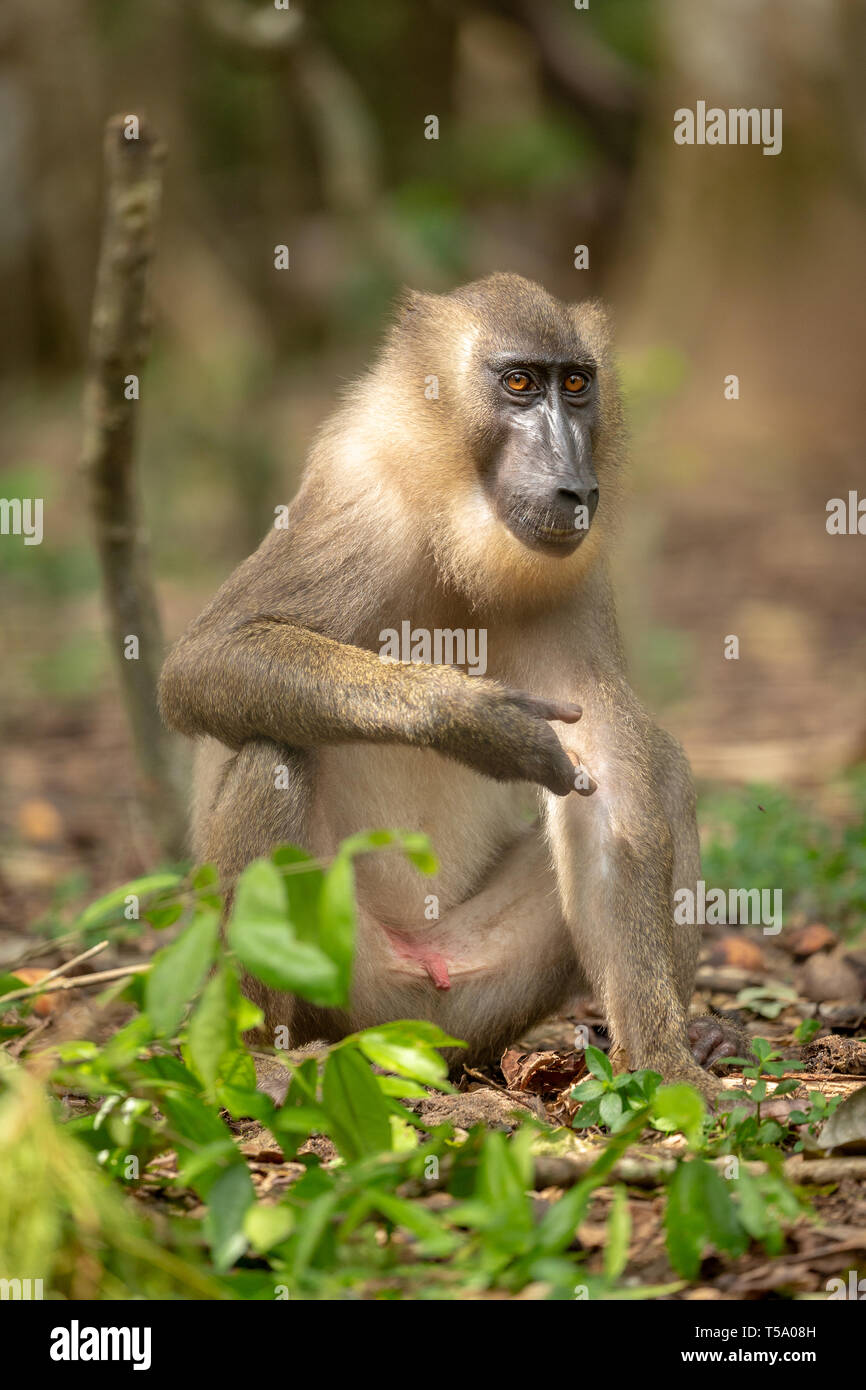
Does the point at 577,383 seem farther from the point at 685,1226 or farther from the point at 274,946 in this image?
the point at 685,1226

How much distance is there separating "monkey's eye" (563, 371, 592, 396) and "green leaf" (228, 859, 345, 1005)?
2.79 m

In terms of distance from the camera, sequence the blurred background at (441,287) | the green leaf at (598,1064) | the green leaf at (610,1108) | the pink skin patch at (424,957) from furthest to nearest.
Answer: the blurred background at (441,287), the pink skin patch at (424,957), the green leaf at (598,1064), the green leaf at (610,1108)

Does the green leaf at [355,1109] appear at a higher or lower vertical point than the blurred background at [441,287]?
lower

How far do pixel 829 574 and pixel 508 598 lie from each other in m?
10.4

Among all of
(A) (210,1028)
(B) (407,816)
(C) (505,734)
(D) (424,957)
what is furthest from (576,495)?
(A) (210,1028)

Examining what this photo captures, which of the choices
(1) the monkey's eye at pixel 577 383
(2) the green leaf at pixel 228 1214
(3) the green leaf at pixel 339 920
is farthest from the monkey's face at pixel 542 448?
(2) the green leaf at pixel 228 1214

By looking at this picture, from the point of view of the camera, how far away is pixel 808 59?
16469mm

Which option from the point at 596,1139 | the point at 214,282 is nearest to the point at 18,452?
the point at 214,282

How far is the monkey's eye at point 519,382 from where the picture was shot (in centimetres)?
522

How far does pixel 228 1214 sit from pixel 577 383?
10.6 feet

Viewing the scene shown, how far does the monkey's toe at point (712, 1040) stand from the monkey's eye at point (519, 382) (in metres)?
2.33

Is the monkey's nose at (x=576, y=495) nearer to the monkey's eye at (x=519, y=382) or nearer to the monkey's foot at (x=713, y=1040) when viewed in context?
the monkey's eye at (x=519, y=382)

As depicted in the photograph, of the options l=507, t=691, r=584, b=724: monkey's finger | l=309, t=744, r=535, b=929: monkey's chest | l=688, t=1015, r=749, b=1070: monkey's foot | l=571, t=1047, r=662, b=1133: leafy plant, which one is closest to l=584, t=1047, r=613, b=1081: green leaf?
l=571, t=1047, r=662, b=1133: leafy plant

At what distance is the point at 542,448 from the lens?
16.6 ft
